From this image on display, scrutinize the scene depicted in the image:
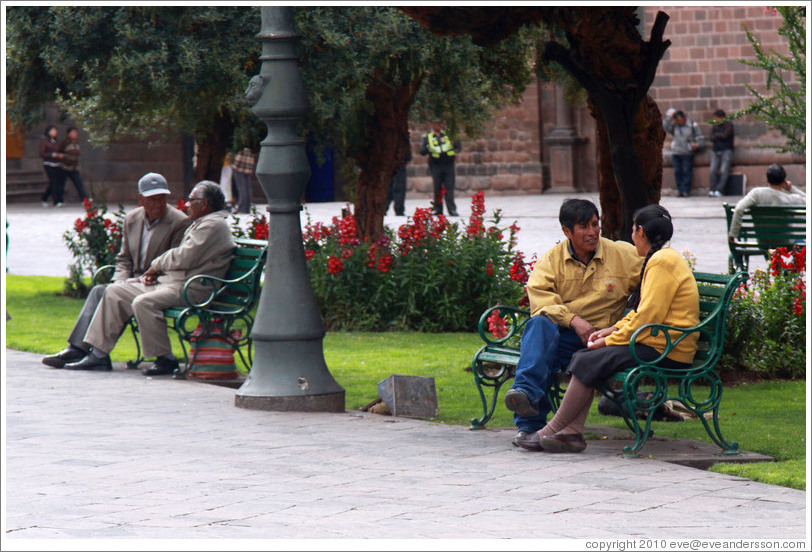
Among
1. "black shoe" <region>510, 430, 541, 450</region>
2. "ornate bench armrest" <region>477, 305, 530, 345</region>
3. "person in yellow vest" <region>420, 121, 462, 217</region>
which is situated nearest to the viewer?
"black shoe" <region>510, 430, 541, 450</region>

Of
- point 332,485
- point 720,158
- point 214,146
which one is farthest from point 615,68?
point 720,158

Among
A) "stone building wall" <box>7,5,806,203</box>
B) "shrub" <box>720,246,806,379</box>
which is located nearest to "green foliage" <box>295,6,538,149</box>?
"shrub" <box>720,246,806,379</box>

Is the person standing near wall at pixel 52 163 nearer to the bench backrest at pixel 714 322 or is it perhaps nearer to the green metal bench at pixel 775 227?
the green metal bench at pixel 775 227

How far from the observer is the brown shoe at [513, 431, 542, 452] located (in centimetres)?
662

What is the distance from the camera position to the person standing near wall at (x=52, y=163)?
30.3 meters

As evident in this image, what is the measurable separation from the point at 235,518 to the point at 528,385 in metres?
2.08

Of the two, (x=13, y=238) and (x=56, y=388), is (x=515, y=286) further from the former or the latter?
(x=13, y=238)

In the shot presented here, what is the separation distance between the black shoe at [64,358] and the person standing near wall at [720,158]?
19.8 m

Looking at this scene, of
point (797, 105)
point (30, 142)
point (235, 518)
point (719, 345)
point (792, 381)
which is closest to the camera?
point (235, 518)

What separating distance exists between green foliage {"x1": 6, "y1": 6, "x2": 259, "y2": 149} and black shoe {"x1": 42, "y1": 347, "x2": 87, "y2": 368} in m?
3.17

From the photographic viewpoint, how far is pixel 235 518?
5.09m

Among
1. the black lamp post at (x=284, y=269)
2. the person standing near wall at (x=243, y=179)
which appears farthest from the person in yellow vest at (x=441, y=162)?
the black lamp post at (x=284, y=269)

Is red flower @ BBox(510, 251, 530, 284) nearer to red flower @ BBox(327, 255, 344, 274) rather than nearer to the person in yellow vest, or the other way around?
red flower @ BBox(327, 255, 344, 274)

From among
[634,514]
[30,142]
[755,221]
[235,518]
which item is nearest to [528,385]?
[634,514]
